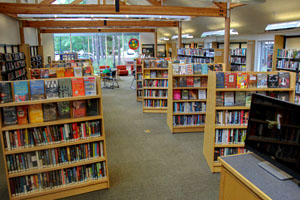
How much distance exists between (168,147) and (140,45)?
607 inches

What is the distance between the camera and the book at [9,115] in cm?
295

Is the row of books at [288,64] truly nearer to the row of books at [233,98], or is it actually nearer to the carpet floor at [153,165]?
the carpet floor at [153,165]

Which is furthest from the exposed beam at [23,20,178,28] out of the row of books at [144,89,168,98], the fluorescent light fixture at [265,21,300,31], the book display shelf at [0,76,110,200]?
the book display shelf at [0,76,110,200]

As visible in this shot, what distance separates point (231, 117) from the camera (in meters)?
3.88

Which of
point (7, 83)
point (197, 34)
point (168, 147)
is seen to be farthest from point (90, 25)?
point (7, 83)

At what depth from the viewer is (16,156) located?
3.05 metres

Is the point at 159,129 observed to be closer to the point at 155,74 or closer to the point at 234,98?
the point at 155,74

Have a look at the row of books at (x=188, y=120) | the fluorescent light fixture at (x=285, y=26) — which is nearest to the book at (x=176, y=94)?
the row of books at (x=188, y=120)

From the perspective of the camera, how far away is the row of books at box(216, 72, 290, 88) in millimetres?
3742

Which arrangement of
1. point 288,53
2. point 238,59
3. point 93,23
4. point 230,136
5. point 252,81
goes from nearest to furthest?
point 252,81 < point 230,136 < point 288,53 < point 238,59 < point 93,23

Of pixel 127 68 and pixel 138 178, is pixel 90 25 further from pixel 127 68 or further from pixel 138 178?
pixel 138 178

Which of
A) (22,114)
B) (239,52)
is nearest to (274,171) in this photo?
(22,114)

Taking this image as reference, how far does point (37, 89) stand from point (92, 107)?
0.75m

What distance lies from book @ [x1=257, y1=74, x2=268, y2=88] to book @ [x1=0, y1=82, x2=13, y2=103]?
3.59 meters
